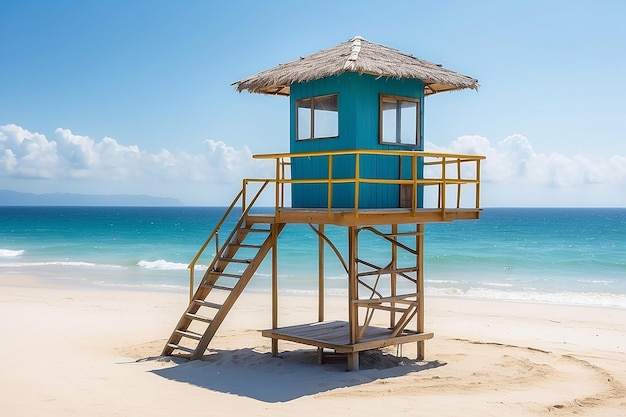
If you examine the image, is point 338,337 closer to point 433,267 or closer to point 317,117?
point 317,117

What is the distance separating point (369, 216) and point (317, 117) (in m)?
2.46

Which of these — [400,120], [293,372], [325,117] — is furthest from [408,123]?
[293,372]

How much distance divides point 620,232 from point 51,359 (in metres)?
76.5

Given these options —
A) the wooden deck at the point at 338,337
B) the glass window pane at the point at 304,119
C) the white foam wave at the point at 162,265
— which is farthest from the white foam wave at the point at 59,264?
the glass window pane at the point at 304,119

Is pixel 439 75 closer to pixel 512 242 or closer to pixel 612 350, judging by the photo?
pixel 612 350

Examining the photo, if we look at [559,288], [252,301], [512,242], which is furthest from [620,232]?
[252,301]

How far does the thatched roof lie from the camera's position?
1115 cm

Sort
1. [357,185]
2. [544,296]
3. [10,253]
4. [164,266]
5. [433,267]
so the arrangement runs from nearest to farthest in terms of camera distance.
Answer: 1. [357,185]
2. [544,296]
3. [433,267]
4. [164,266]
5. [10,253]

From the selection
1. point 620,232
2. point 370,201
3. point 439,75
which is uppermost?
point 439,75

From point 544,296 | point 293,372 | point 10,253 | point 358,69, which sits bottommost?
point 10,253

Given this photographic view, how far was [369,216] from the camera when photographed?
34.5ft

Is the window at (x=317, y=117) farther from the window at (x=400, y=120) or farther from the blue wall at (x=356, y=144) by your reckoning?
the window at (x=400, y=120)

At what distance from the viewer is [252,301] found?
22109 mm

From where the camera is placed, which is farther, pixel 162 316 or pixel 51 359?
pixel 162 316
